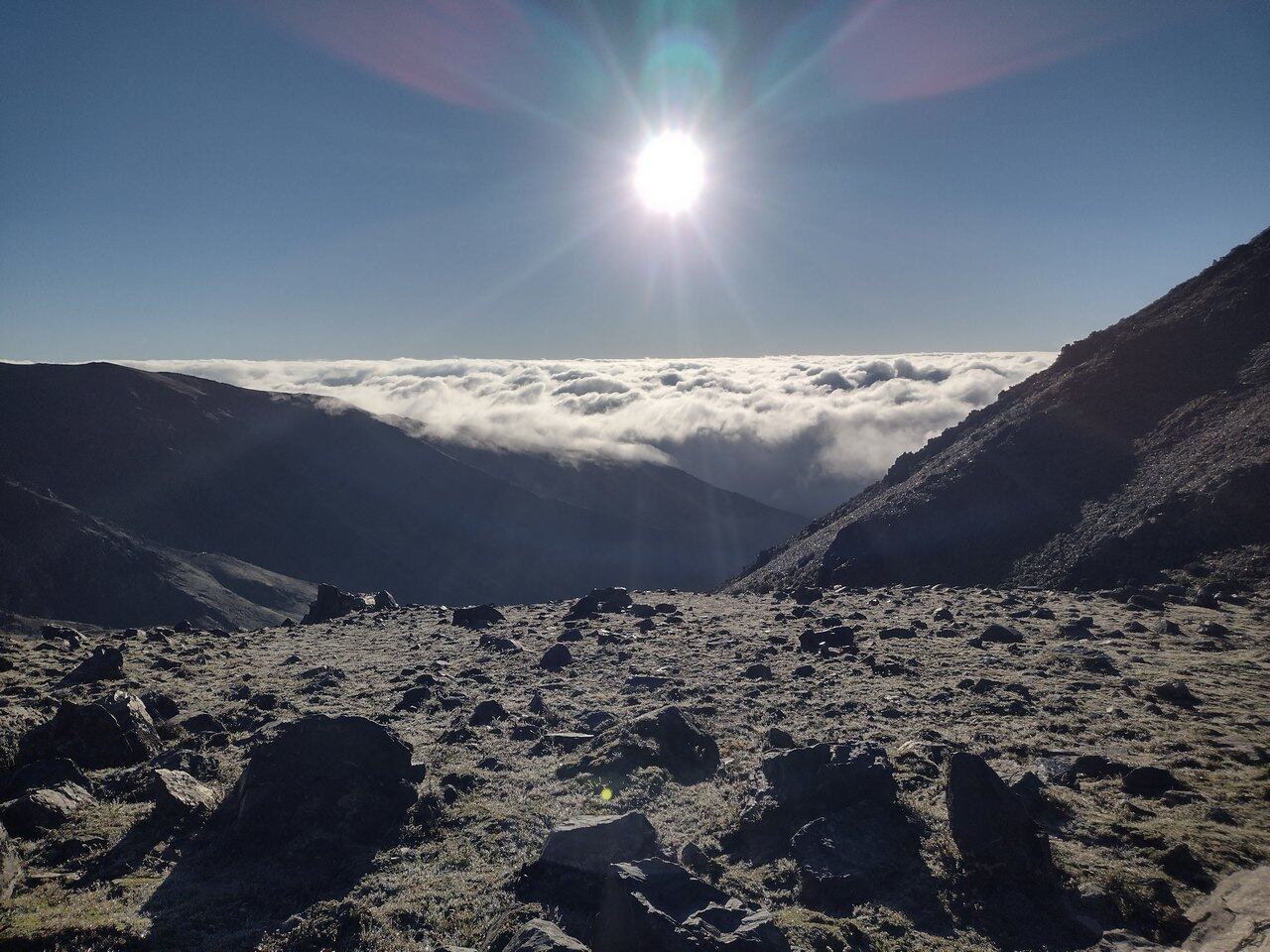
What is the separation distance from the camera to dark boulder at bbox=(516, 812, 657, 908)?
7.35 metres

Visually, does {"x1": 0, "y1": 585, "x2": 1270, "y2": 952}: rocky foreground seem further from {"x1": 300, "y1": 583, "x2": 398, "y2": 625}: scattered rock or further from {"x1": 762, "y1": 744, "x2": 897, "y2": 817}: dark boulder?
{"x1": 300, "y1": 583, "x2": 398, "y2": 625}: scattered rock

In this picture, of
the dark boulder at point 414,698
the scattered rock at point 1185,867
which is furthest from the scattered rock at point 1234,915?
the dark boulder at point 414,698

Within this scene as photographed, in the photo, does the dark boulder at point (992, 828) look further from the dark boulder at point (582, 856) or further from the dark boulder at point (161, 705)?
the dark boulder at point (161, 705)

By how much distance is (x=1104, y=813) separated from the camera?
28.0 ft

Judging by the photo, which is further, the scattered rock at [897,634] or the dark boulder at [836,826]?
the scattered rock at [897,634]

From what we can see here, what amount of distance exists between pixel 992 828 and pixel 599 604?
2225 cm

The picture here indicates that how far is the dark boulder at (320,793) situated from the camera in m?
9.12

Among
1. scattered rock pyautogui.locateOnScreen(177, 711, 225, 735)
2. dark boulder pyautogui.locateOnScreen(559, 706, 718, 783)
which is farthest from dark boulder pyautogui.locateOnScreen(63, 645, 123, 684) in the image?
dark boulder pyautogui.locateOnScreen(559, 706, 718, 783)

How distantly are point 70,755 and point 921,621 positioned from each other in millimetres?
20547

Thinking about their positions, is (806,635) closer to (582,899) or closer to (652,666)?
(652,666)

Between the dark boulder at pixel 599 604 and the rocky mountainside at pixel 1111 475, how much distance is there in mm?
13648

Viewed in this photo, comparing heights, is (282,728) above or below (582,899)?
above

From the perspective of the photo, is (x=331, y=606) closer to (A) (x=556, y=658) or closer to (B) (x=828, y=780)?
(A) (x=556, y=658)

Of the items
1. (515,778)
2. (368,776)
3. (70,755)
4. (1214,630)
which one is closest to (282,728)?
(368,776)
